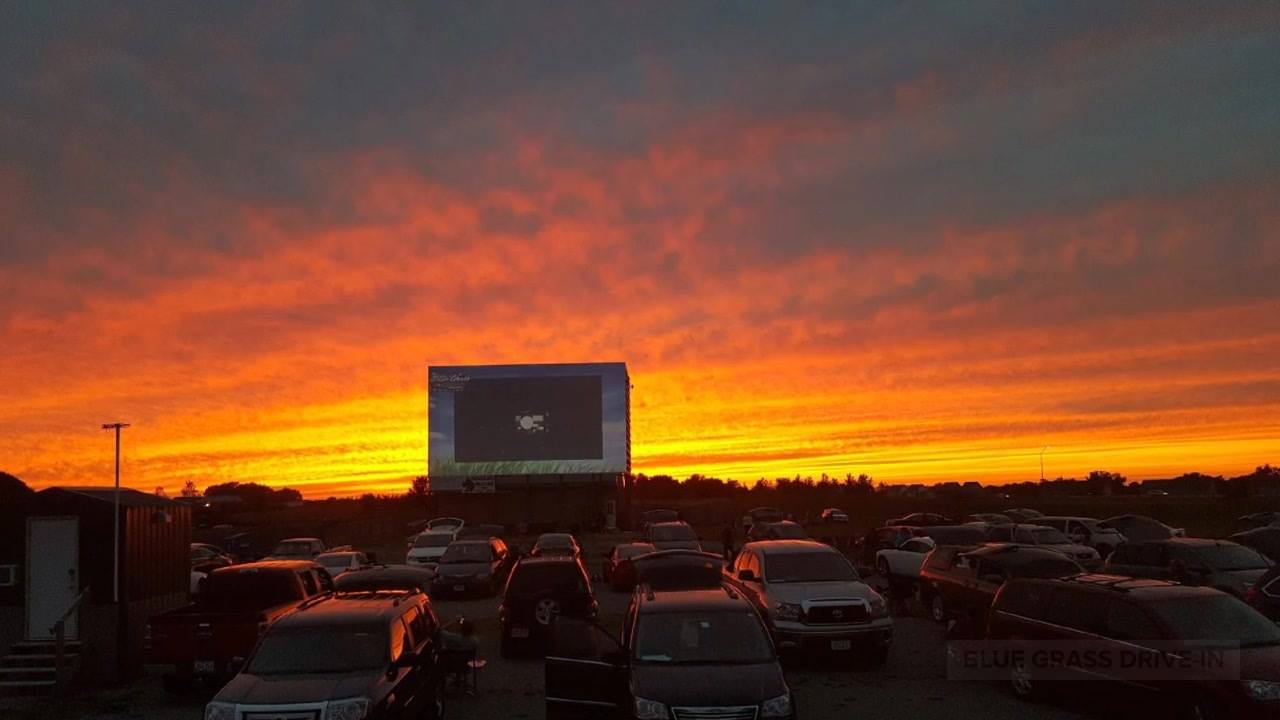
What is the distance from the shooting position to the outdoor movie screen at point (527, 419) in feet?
190

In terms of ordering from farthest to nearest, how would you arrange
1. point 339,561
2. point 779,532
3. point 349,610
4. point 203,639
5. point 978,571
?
point 779,532, point 339,561, point 978,571, point 203,639, point 349,610

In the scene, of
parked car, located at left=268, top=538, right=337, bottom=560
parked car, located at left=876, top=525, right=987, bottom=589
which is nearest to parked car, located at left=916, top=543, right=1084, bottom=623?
parked car, located at left=876, top=525, right=987, bottom=589

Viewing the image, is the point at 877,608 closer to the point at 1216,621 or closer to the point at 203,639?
the point at 1216,621

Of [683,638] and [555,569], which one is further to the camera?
[555,569]

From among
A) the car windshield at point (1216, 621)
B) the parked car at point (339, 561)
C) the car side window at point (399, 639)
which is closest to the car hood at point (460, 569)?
the parked car at point (339, 561)

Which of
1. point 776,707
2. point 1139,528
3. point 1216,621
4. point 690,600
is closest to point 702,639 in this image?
point 690,600

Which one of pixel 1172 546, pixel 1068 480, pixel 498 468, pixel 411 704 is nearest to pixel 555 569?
pixel 411 704

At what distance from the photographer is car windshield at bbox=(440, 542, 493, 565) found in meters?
28.1

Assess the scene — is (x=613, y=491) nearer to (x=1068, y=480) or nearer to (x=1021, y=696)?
(x=1021, y=696)

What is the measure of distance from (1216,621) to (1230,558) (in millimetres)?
10140

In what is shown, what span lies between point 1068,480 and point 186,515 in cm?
14399

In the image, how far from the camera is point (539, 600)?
655 inches

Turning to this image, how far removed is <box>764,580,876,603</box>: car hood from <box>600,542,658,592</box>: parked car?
11203mm

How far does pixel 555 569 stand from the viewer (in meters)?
17.5
